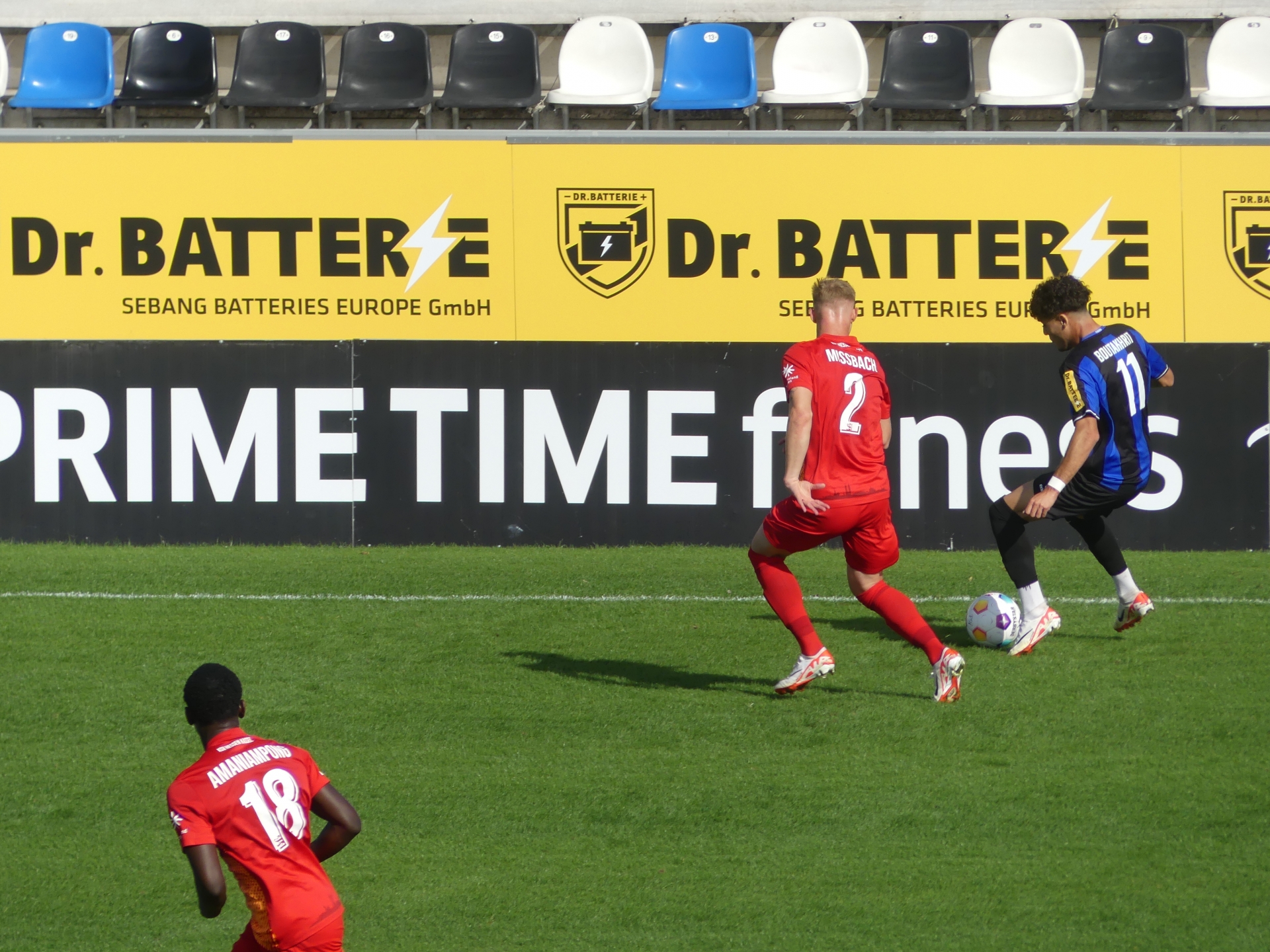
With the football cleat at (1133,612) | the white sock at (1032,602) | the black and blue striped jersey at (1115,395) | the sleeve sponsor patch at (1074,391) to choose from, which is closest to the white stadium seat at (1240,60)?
the black and blue striped jersey at (1115,395)

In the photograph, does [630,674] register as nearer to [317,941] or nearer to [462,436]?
[317,941]

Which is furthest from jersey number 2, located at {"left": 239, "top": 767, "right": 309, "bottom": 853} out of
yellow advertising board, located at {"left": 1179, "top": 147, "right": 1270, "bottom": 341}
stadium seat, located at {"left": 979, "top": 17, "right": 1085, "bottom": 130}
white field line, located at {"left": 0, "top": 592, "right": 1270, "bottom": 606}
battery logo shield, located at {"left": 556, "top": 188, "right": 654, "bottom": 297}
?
stadium seat, located at {"left": 979, "top": 17, "right": 1085, "bottom": 130}

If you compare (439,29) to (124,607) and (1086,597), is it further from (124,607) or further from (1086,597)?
(1086,597)

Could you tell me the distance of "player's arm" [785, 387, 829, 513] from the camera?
20.9ft

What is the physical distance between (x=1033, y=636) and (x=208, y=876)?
18.1ft

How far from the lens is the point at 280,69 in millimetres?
14969

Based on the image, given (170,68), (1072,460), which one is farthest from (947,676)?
(170,68)

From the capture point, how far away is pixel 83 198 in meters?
12.5

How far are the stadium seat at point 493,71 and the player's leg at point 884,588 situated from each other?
9251 millimetres

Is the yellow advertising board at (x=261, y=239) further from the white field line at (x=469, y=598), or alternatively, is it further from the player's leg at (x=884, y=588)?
the player's leg at (x=884, y=588)

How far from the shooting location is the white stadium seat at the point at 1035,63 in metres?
14.8

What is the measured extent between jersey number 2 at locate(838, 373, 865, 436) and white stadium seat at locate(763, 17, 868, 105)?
885 centimetres

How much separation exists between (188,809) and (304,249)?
9.80 metres

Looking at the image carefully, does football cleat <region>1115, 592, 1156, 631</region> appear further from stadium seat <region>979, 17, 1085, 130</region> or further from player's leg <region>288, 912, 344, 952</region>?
stadium seat <region>979, 17, 1085, 130</region>
